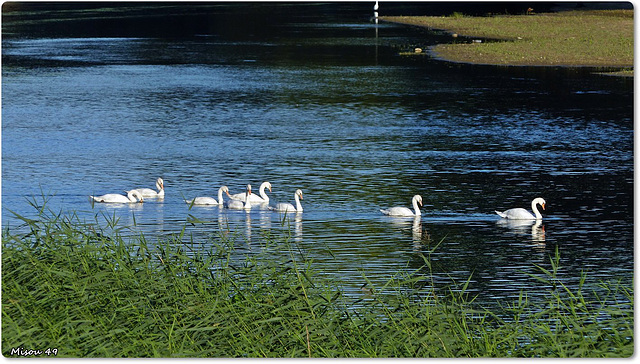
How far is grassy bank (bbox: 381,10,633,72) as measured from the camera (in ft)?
182

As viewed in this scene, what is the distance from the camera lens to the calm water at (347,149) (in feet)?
67.8

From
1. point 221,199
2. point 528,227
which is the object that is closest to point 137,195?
point 221,199

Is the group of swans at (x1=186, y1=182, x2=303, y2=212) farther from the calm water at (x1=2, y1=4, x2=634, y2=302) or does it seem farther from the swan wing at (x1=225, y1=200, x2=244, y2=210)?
the calm water at (x1=2, y1=4, x2=634, y2=302)

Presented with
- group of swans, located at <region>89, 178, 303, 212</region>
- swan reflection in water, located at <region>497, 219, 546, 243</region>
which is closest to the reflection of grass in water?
swan reflection in water, located at <region>497, 219, 546, 243</region>

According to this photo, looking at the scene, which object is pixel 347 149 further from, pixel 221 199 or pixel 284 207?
pixel 284 207

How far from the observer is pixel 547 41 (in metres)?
61.4

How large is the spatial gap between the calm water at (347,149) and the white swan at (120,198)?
1.07 ft

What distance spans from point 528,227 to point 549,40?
135ft

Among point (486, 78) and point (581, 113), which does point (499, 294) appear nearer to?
point (581, 113)

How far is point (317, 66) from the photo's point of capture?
56.8 meters

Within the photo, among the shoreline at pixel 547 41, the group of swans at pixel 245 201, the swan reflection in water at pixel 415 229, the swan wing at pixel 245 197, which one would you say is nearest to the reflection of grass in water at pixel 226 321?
the swan reflection in water at pixel 415 229

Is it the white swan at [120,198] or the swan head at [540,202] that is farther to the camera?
the white swan at [120,198]

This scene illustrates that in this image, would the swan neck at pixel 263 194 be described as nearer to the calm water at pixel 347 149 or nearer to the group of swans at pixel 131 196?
the calm water at pixel 347 149

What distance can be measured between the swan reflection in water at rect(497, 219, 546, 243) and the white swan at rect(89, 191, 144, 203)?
8.00 m
